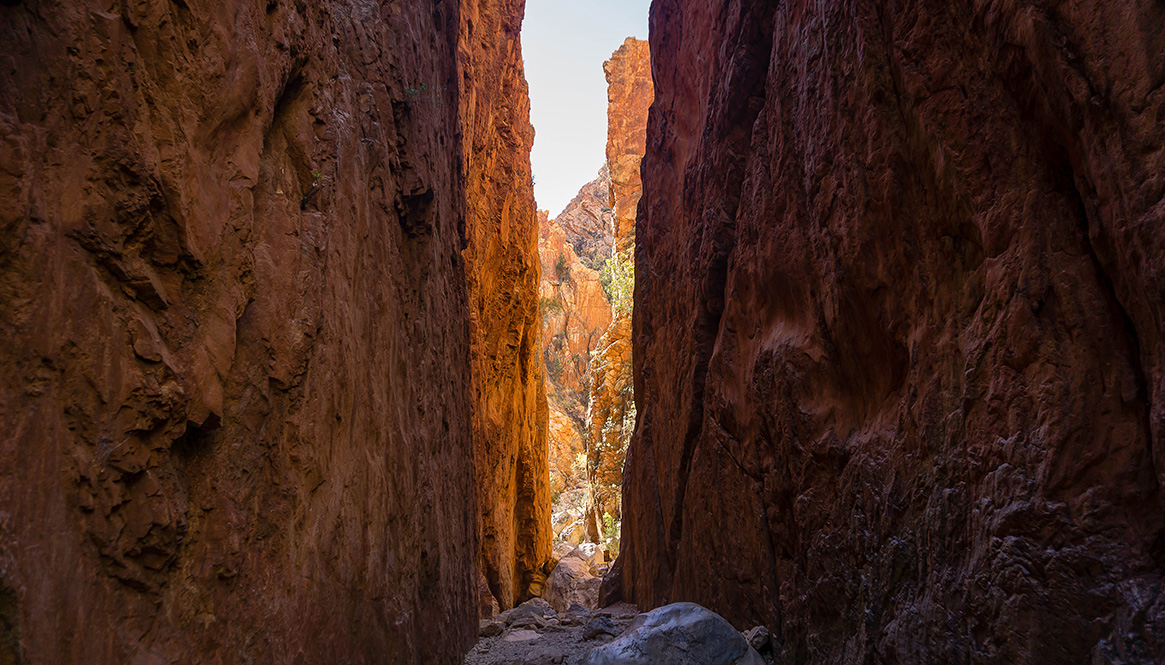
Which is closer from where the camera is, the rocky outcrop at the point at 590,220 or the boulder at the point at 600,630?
the boulder at the point at 600,630

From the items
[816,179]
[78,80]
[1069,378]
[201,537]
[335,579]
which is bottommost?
[335,579]

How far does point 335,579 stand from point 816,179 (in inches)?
191

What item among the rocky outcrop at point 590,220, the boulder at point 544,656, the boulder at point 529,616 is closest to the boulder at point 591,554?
the boulder at point 529,616

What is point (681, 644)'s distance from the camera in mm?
5383

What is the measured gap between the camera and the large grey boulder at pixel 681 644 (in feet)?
17.5

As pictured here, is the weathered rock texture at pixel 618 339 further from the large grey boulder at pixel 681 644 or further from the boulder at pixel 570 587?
the large grey boulder at pixel 681 644

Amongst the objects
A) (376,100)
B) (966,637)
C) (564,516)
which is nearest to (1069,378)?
(966,637)

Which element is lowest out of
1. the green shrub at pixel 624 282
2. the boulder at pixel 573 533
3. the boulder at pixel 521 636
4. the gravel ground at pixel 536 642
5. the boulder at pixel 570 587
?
the boulder at pixel 570 587

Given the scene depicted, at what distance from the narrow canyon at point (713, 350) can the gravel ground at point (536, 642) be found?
5.6 inches

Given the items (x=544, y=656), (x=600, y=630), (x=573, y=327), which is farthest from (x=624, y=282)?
(x=544, y=656)

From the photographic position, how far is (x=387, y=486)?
5.80 metres

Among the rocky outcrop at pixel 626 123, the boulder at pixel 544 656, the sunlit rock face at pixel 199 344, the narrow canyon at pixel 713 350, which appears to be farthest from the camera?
the rocky outcrop at pixel 626 123

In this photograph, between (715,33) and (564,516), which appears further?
(564,516)

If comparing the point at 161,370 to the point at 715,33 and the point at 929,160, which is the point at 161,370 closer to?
the point at 929,160
